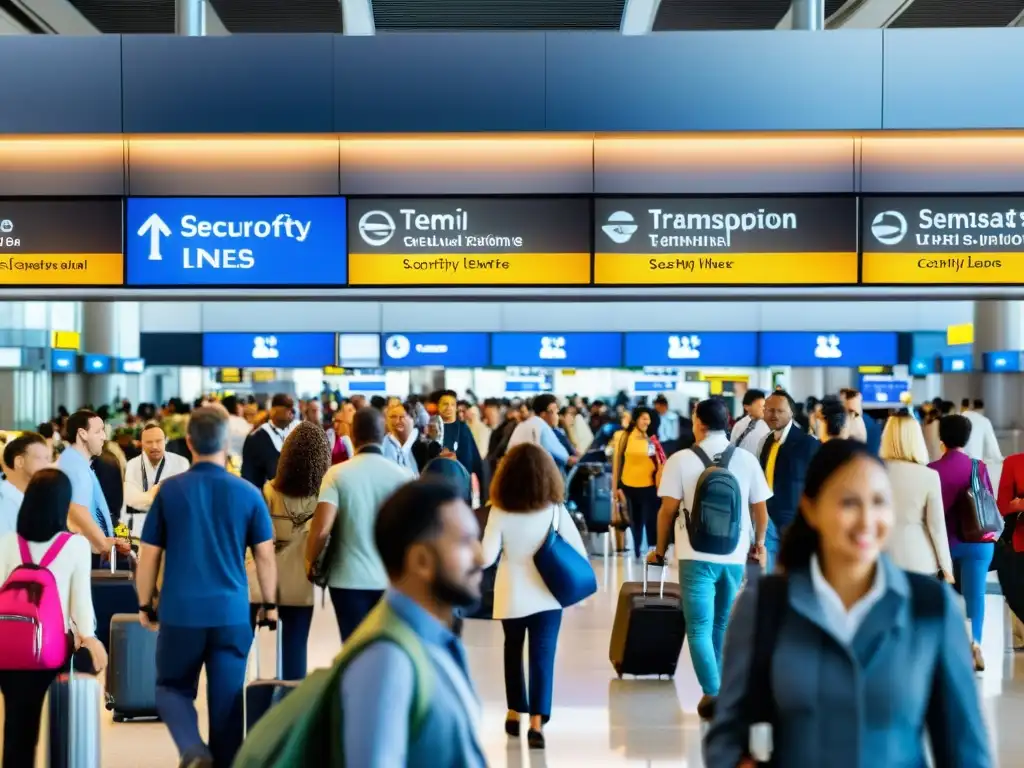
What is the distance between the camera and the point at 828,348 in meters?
21.4

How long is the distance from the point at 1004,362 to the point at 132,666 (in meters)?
23.5

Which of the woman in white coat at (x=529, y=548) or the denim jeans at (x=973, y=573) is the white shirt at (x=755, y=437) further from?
the woman in white coat at (x=529, y=548)

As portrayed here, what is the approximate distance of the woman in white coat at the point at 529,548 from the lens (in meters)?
6.52

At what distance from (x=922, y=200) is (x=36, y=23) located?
8872mm

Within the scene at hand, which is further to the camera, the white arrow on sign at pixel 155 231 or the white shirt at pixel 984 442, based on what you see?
the white shirt at pixel 984 442

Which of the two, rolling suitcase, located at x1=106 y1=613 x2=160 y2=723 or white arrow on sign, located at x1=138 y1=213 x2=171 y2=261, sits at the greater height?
white arrow on sign, located at x1=138 y1=213 x2=171 y2=261

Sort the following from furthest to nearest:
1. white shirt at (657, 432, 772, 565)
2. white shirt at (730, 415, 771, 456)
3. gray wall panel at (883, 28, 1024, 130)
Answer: white shirt at (730, 415, 771, 456)
gray wall panel at (883, 28, 1024, 130)
white shirt at (657, 432, 772, 565)

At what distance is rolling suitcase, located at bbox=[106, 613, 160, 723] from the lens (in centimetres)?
688

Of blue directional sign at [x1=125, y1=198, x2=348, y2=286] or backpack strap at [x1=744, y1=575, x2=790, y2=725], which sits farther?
blue directional sign at [x1=125, y1=198, x2=348, y2=286]

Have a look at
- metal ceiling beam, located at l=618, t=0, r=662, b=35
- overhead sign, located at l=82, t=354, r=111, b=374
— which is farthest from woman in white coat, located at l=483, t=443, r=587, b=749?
overhead sign, located at l=82, t=354, r=111, b=374

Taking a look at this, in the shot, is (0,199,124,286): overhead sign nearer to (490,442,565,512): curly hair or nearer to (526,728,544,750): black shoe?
(490,442,565,512): curly hair

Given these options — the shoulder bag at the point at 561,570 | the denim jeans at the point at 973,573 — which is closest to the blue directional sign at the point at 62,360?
the denim jeans at the point at 973,573

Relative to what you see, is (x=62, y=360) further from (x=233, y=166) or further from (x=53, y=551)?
(x=53, y=551)

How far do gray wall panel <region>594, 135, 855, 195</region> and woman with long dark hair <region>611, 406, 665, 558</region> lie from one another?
213 inches
